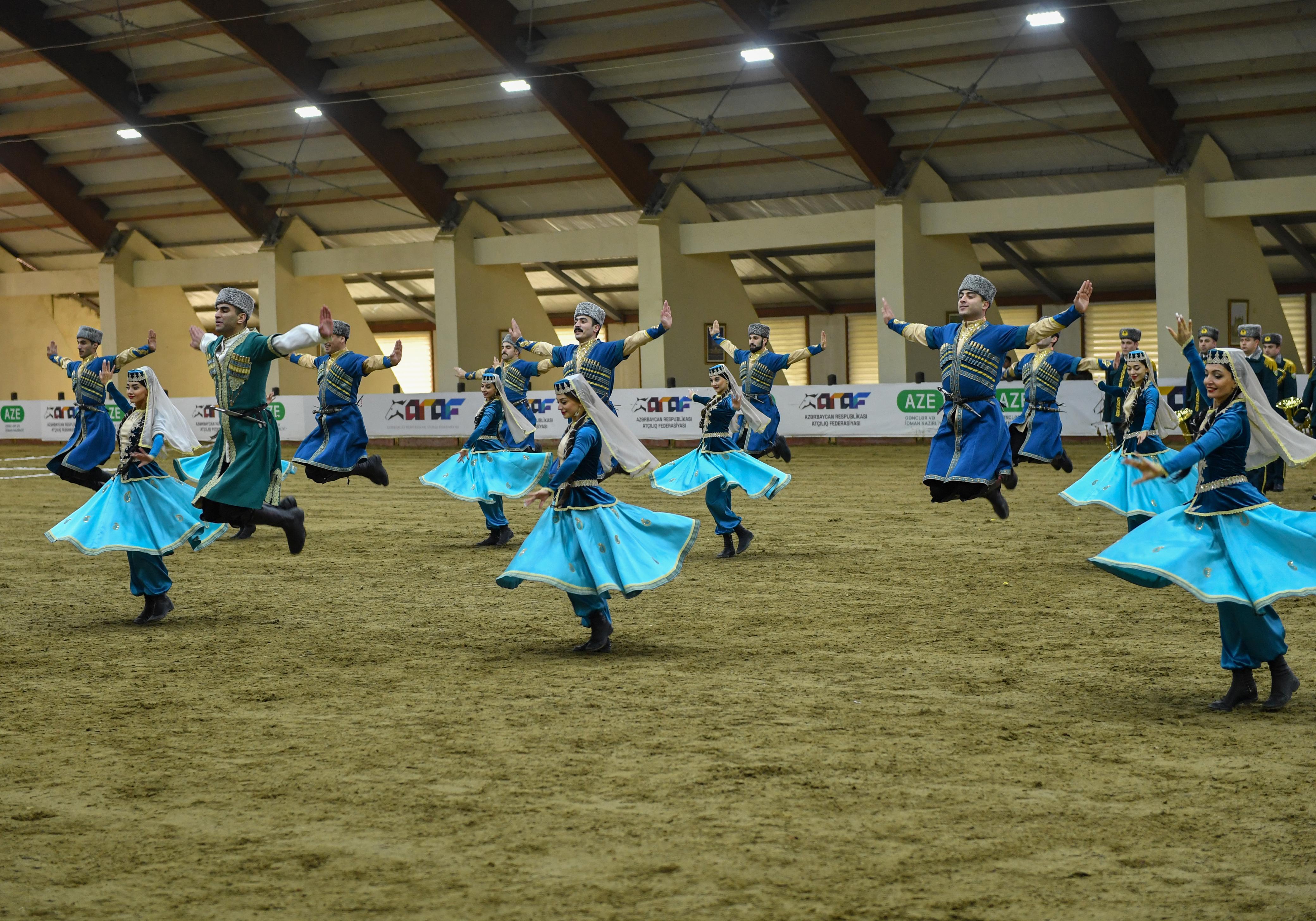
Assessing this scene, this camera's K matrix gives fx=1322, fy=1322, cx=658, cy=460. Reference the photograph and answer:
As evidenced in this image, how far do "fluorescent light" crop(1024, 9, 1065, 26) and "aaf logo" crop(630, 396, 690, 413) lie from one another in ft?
31.0

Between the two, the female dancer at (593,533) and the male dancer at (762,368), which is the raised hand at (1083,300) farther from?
the male dancer at (762,368)

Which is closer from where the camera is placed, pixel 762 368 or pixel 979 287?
pixel 979 287

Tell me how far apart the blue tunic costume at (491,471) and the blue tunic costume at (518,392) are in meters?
0.08

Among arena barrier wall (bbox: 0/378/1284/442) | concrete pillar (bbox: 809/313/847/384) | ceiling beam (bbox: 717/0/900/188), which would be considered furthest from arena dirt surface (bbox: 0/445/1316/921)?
concrete pillar (bbox: 809/313/847/384)

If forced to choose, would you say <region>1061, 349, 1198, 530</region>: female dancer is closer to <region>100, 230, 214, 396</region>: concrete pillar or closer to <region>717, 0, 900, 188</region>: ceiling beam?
<region>717, 0, 900, 188</region>: ceiling beam

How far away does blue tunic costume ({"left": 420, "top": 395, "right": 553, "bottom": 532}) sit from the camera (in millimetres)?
12133

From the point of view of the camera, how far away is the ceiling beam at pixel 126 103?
2648 cm

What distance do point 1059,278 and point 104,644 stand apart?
2815 centimetres

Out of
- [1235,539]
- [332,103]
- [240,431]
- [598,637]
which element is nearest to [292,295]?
[332,103]

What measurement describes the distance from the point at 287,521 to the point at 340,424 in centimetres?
440

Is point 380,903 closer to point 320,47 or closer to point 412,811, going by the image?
point 412,811

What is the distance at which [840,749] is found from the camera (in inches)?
205

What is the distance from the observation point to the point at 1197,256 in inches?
961

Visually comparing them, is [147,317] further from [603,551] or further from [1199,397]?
[603,551]
